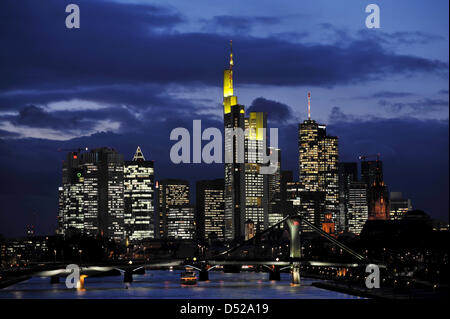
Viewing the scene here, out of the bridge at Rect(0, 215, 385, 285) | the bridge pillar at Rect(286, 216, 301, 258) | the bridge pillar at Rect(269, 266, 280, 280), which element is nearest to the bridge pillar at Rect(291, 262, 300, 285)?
the bridge at Rect(0, 215, 385, 285)

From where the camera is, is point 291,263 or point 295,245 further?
point 295,245

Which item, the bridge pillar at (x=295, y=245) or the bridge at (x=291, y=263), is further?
the bridge pillar at (x=295, y=245)

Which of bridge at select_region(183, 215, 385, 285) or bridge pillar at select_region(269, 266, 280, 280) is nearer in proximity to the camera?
bridge at select_region(183, 215, 385, 285)

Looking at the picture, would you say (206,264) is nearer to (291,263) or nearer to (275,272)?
(275,272)

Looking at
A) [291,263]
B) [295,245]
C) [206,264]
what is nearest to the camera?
[291,263]

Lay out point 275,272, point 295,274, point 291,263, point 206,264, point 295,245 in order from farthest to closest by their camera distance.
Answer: point 275,272, point 295,245, point 206,264, point 291,263, point 295,274

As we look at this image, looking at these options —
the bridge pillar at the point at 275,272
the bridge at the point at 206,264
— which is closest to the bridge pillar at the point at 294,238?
the bridge at the point at 206,264

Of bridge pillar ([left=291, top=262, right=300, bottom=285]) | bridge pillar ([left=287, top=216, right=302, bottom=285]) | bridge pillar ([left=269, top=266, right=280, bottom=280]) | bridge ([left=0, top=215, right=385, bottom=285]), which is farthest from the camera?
bridge pillar ([left=269, top=266, right=280, bottom=280])

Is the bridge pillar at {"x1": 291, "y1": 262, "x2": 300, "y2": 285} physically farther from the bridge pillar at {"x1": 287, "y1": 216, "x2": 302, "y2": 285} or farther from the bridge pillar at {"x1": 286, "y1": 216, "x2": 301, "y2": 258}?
the bridge pillar at {"x1": 286, "y1": 216, "x2": 301, "y2": 258}

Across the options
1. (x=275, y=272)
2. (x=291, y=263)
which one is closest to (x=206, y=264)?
(x=275, y=272)

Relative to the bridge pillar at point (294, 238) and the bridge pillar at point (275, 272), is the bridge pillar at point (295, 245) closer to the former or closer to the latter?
the bridge pillar at point (294, 238)
